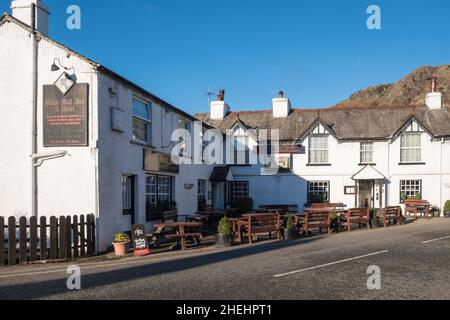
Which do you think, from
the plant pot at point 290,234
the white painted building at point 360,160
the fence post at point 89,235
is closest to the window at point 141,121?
the fence post at point 89,235

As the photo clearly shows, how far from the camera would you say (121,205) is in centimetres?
1451

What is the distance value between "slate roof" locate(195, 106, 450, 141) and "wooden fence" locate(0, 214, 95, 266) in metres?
17.9

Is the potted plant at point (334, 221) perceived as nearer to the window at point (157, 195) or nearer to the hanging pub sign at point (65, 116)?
the window at point (157, 195)

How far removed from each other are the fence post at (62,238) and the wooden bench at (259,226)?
19.8 feet

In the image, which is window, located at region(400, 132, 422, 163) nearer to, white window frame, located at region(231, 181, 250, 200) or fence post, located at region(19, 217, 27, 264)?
white window frame, located at region(231, 181, 250, 200)

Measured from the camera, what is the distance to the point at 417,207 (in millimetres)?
25547

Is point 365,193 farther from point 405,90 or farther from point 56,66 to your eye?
point 405,90

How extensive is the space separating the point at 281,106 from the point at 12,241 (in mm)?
23018

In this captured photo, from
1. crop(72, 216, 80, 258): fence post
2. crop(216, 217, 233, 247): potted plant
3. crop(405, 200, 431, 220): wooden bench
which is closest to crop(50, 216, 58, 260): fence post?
crop(72, 216, 80, 258): fence post

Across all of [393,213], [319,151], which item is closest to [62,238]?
[393,213]

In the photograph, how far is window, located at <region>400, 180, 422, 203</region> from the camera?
26922 millimetres

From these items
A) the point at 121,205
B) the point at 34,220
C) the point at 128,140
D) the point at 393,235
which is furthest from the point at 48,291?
the point at 393,235
